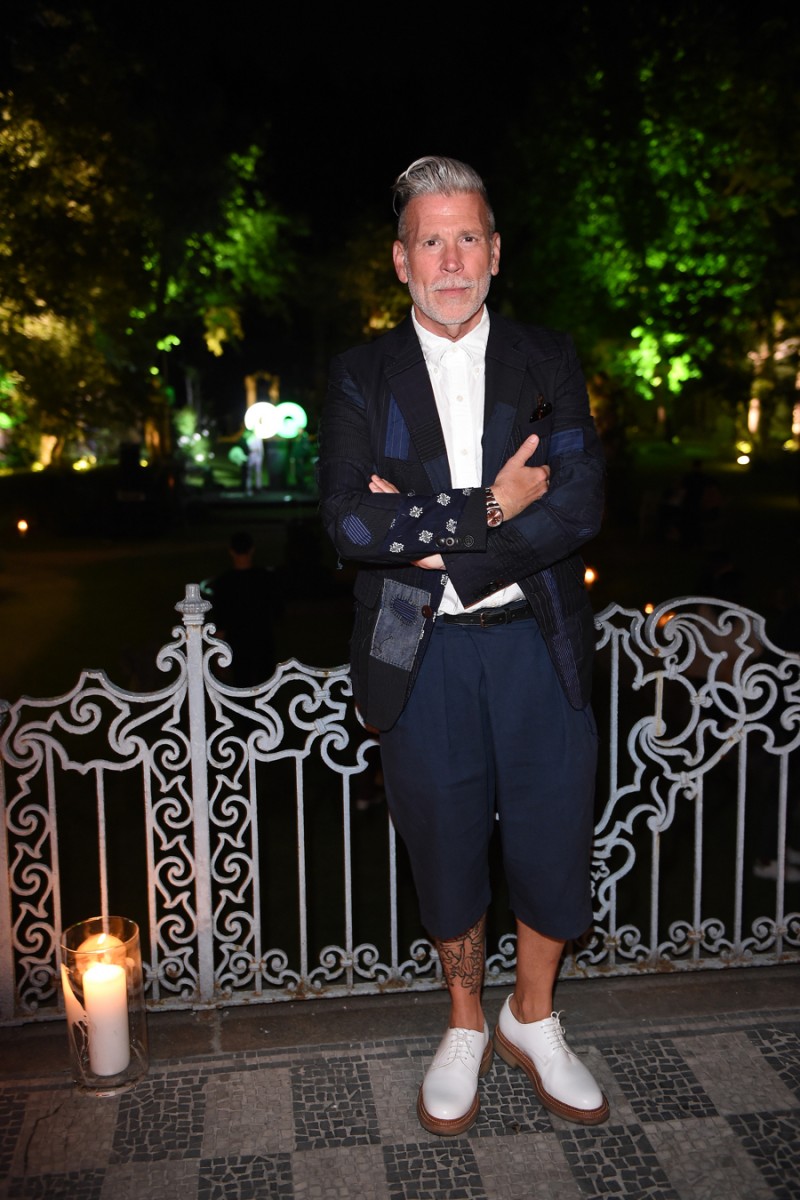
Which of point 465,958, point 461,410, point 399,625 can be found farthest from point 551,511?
point 465,958

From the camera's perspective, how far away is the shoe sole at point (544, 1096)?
10.8 ft

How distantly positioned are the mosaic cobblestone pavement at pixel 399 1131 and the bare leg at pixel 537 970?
25 cm

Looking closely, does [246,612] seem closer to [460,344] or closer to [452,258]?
[460,344]

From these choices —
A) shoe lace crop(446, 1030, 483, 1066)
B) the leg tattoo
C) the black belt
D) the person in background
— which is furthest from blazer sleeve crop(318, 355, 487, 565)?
the person in background

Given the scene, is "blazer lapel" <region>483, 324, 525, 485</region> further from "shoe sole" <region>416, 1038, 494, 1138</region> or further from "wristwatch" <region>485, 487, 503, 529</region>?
"shoe sole" <region>416, 1038, 494, 1138</region>

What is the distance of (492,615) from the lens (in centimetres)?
318

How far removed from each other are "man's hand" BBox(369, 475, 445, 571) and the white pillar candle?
1.61 metres

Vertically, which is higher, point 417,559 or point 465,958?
point 417,559

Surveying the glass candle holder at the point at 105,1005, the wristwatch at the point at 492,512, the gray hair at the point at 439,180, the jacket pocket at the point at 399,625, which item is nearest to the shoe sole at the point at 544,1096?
the glass candle holder at the point at 105,1005

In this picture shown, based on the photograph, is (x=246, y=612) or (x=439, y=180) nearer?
(x=439, y=180)

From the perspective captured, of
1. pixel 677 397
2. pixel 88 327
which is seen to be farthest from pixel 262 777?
pixel 677 397

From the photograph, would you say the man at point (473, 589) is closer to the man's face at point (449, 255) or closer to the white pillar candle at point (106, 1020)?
the man's face at point (449, 255)

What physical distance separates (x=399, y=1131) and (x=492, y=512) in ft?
5.70

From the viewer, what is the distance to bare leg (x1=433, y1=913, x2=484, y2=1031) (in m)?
3.45
